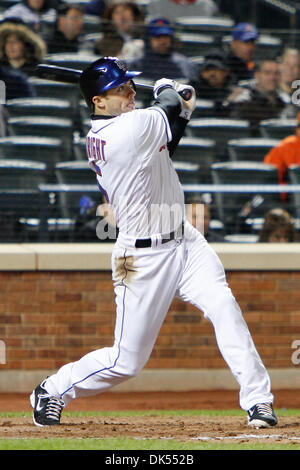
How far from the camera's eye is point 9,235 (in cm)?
776

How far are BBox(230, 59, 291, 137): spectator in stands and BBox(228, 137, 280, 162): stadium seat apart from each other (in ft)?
0.78

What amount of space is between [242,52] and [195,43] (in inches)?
24.8

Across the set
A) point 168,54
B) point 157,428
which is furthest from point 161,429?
point 168,54

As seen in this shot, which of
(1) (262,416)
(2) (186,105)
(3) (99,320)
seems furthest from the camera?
(3) (99,320)

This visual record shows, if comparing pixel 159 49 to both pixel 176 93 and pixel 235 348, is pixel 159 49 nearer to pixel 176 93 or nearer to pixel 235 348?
pixel 176 93

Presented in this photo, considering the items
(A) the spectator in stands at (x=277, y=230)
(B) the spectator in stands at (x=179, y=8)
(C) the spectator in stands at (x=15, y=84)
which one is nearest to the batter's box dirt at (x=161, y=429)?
(A) the spectator in stands at (x=277, y=230)

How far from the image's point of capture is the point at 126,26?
31.1 feet

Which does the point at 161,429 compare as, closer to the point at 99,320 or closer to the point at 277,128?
the point at 99,320

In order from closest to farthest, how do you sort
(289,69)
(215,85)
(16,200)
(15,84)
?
(16,200) < (15,84) < (215,85) < (289,69)

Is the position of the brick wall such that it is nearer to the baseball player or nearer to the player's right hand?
the baseball player

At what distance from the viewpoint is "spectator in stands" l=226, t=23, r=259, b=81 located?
952 cm

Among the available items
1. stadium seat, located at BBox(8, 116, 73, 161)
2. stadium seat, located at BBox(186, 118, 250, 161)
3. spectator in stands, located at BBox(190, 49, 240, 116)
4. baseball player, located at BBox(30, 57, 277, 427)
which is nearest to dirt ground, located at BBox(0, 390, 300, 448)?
baseball player, located at BBox(30, 57, 277, 427)

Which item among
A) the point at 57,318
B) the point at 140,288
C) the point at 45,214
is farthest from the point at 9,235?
the point at 140,288

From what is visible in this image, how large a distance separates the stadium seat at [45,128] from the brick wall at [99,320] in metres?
1.47
